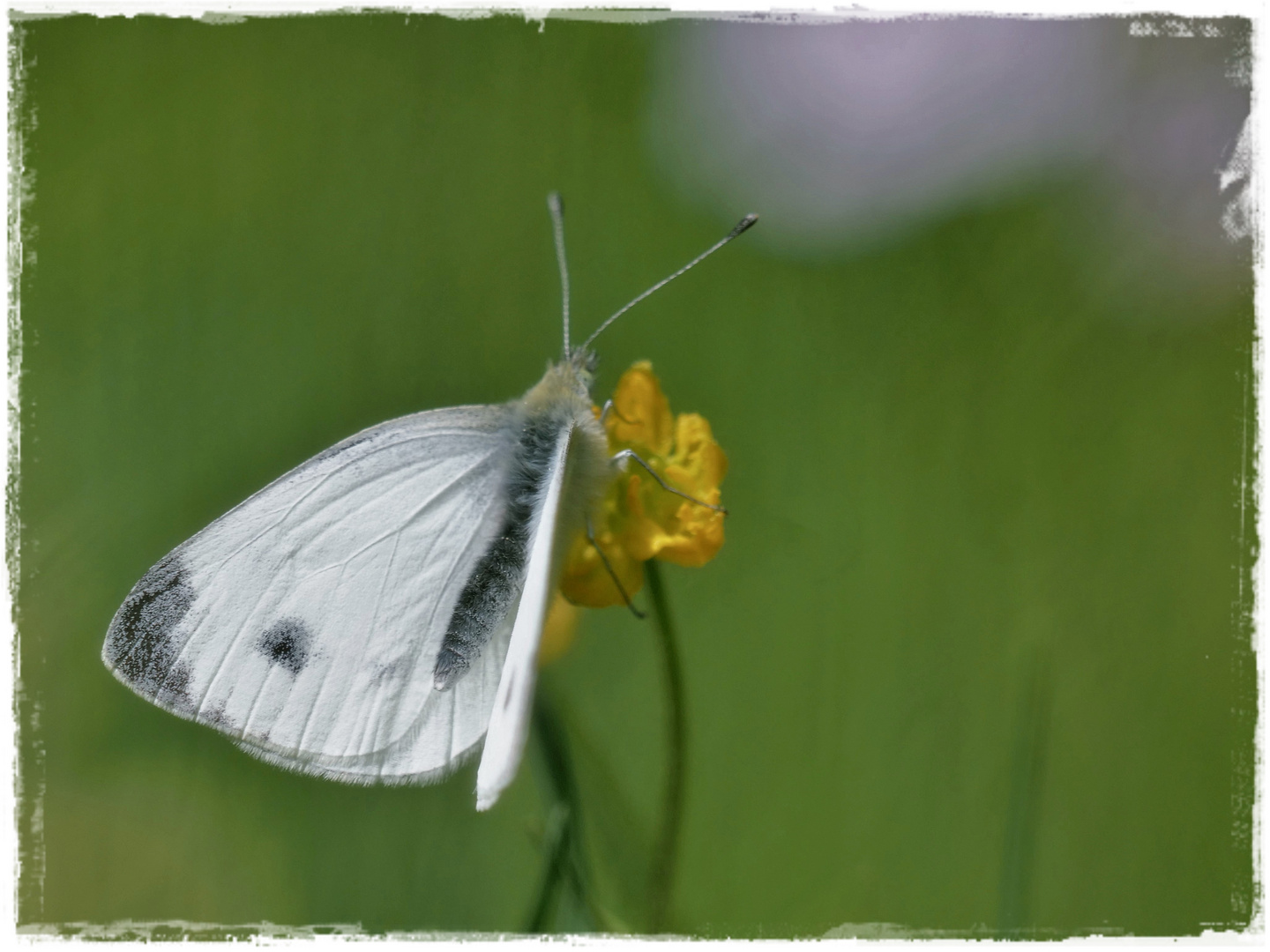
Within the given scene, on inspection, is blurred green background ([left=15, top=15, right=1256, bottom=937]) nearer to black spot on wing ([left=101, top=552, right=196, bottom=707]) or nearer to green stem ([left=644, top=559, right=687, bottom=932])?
green stem ([left=644, top=559, right=687, bottom=932])

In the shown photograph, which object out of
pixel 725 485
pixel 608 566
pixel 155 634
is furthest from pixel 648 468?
pixel 725 485

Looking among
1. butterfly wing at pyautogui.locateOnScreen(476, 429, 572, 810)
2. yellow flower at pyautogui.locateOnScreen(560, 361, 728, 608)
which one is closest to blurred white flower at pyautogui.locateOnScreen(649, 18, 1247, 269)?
yellow flower at pyautogui.locateOnScreen(560, 361, 728, 608)

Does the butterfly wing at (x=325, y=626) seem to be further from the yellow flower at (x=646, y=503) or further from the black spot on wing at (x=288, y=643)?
the yellow flower at (x=646, y=503)

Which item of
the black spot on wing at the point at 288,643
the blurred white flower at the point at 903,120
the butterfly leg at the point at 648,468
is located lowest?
the black spot on wing at the point at 288,643

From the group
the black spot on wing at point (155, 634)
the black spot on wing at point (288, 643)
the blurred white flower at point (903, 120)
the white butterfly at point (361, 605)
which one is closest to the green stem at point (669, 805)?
the white butterfly at point (361, 605)

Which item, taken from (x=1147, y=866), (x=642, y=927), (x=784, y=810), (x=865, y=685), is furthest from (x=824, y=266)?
(x=642, y=927)

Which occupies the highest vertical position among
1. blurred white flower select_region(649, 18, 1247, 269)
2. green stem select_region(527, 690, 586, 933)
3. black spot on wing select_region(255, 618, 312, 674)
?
blurred white flower select_region(649, 18, 1247, 269)
